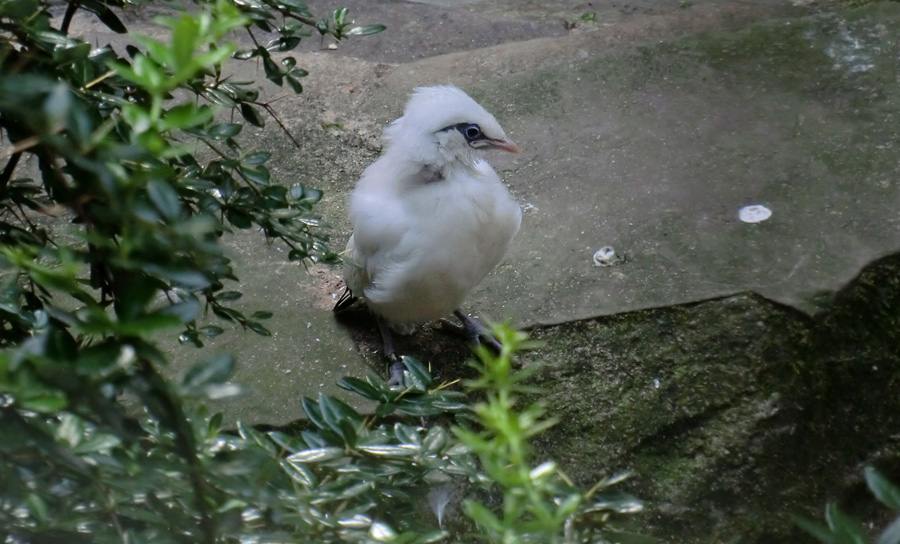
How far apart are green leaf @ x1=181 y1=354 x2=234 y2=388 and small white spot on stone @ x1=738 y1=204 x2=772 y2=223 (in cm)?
313

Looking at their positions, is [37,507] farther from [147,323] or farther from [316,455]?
[316,455]

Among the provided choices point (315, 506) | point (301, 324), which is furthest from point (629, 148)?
point (315, 506)

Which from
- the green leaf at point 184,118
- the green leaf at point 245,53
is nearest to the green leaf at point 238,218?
the green leaf at point 245,53

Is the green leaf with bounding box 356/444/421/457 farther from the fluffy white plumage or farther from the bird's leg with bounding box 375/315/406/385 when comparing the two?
the bird's leg with bounding box 375/315/406/385

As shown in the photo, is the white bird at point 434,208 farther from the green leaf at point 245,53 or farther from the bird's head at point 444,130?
the green leaf at point 245,53

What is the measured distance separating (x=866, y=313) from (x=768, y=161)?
96 centimetres

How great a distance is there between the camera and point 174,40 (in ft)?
3.21

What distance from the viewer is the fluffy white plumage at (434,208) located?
121 inches

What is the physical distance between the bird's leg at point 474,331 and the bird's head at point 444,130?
784 mm

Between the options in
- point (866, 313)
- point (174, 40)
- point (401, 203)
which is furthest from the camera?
point (866, 313)

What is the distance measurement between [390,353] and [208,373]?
255cm

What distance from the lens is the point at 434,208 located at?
3076mm

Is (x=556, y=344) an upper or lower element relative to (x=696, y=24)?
lower

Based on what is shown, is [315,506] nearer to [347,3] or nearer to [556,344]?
[556,344]
